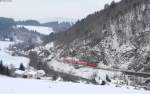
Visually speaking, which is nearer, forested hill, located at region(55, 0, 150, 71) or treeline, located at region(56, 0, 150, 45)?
forested hill, located at region(55, 0, 150, 71)

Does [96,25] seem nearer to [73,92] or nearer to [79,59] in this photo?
[79,59]

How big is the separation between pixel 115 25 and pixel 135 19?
930 cm

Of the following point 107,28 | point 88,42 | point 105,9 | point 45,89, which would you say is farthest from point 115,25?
point 45,89

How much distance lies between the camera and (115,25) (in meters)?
136

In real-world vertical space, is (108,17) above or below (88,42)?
above

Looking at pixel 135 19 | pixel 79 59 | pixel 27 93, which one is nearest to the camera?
pixel 27 93

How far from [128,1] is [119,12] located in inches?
510

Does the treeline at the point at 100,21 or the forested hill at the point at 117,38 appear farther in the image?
the treeline at the point at 100,21

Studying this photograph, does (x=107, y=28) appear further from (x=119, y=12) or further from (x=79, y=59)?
(x=79, y=59)

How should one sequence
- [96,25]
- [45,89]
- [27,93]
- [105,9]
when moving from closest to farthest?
[27,93] < [45,89] < [96,25] < [105,9]

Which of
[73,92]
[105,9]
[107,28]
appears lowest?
[73,92]

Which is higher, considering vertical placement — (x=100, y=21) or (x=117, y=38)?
(x=100, y=21)

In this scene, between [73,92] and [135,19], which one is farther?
[135,19]

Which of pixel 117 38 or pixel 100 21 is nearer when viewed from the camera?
pixel 117 38
